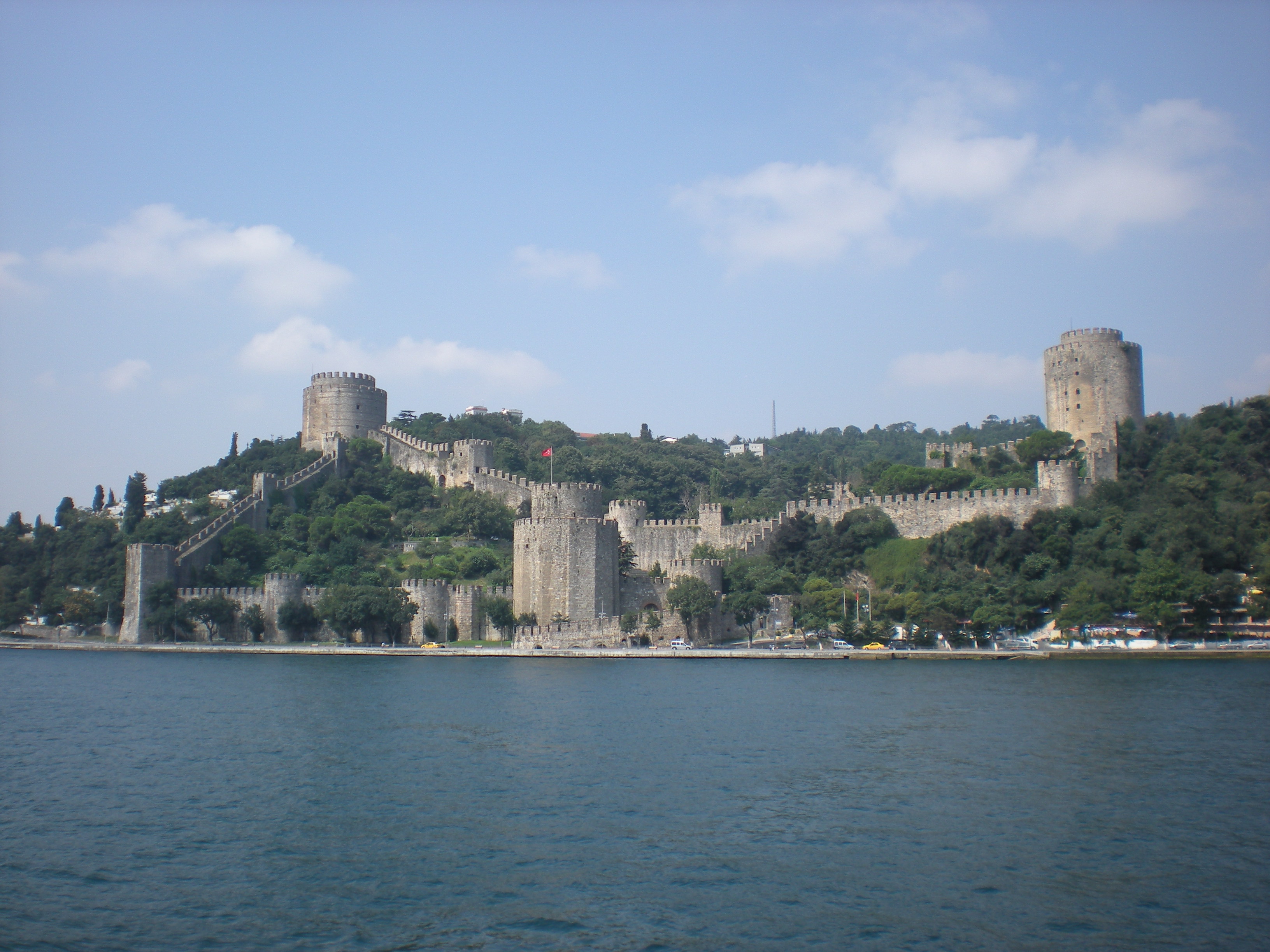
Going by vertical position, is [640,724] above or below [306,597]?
below

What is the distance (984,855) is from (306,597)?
33255 millimetres

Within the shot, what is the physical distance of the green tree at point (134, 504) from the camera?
49438 mm

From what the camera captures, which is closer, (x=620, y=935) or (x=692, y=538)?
(x=620, y=935)

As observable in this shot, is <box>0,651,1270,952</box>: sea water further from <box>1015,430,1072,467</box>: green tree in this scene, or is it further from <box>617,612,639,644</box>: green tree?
<box>1015,430,1072,467</box>: green tree

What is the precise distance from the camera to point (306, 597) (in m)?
41.8

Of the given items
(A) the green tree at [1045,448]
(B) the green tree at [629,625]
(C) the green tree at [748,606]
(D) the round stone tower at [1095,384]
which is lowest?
(B) the green tree at [629,625]

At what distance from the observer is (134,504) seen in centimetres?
5034

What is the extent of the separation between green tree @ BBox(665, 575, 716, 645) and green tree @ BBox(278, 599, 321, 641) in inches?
527

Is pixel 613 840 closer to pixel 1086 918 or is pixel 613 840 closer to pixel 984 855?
pixel 984 855

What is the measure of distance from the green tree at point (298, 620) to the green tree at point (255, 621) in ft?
2.64

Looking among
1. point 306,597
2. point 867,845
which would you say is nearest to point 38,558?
point 306,597

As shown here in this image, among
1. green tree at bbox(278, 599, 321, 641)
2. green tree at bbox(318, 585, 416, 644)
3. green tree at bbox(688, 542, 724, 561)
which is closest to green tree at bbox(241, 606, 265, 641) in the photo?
green tree at bbox(278, 599, 321, 641)

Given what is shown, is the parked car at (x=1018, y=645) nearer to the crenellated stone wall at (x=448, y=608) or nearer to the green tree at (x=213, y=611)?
the crenellated stone wall at (x=448, y=608)

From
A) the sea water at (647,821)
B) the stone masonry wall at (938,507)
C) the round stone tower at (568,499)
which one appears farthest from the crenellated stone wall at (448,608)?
the sea water at (647,821)
